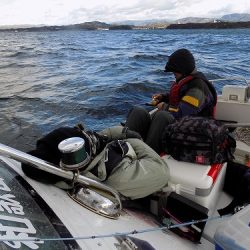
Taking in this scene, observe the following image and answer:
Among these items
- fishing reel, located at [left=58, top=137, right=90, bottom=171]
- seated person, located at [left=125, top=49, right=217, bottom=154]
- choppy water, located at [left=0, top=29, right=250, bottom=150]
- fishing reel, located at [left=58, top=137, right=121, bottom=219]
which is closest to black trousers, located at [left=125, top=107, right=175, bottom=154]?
seated person, located at [left=125, top=49, right=217, bottom=154]

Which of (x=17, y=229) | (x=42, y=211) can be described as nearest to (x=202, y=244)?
(x=42, y=211)

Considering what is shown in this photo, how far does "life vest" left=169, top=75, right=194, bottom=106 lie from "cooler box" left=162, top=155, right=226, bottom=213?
4.40 feet

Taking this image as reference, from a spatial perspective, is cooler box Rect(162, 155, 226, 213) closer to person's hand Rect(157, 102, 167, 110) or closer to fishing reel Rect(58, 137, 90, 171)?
fishing reel Rect(58, 137, 90, 171)

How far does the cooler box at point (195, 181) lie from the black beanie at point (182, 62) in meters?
1.42

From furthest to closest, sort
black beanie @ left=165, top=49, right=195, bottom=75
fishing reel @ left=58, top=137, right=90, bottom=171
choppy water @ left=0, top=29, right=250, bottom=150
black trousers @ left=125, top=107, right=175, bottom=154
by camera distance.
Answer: choppy water @ left=0, top=29, right=250, bottom=150
black beanie @ left=165, top=49, right=195, bottom=75
black trousers @ left=125, top=107, right=175, bottom=154
fishing reel @ left=58, top=137, right=90, bottom=171

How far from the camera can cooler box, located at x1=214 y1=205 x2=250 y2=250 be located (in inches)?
73.4

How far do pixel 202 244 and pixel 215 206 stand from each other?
1.68 feet

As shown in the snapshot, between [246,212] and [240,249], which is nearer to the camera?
[240,249]

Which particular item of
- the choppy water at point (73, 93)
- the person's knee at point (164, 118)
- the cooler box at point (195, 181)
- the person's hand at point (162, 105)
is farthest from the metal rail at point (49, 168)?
the choppy water at point (73, 93)

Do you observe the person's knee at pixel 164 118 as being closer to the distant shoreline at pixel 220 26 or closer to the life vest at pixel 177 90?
the life vest at pixel 177 90

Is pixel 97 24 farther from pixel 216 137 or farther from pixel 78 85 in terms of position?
pixel 216 137

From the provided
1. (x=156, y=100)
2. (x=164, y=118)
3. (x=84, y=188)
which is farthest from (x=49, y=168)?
(x=156, y=100)

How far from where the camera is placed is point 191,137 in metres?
2.71

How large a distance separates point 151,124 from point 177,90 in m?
0.73
